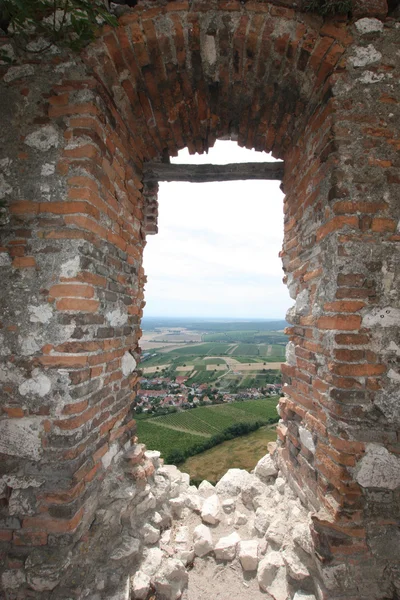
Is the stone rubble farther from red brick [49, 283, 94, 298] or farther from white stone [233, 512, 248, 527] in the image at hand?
red brick [49, 283, 94, 298]

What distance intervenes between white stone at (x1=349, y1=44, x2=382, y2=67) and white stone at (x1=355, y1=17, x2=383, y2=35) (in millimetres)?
139

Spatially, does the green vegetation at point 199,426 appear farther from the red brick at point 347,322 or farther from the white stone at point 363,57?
the white stone at point 363,57

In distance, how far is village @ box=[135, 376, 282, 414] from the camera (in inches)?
925

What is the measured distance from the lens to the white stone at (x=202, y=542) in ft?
8.04

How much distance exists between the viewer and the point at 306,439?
2305 mm

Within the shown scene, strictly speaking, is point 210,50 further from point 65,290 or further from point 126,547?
point 126,547

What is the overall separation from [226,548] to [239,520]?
43cm

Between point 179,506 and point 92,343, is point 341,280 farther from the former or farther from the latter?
point 179,506

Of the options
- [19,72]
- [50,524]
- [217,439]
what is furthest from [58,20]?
[217,439]

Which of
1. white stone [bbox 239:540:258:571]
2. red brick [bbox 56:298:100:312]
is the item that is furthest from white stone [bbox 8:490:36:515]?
white stone [bbox 239:540:258:571]

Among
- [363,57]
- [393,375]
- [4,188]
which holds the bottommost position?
[393,375]

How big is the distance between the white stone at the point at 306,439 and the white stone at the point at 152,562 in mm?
1451

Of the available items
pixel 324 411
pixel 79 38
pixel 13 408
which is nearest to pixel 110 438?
pixel 13 408

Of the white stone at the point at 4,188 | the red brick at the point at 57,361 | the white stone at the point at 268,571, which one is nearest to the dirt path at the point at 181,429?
the white stone at the point at 268,571
